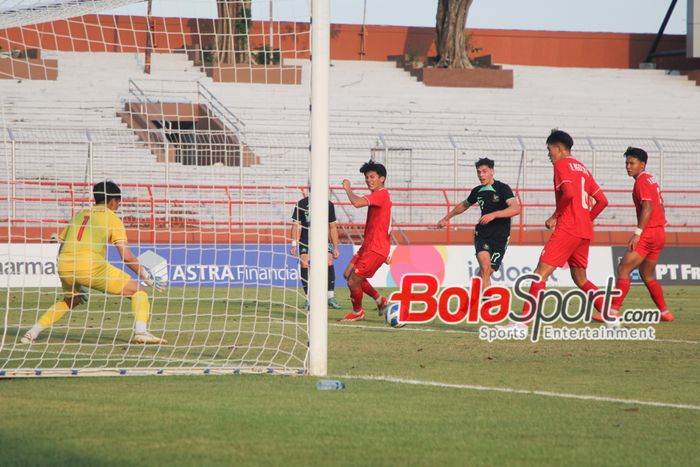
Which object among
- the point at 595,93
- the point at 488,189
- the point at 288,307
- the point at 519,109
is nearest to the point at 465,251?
the point at 288,307

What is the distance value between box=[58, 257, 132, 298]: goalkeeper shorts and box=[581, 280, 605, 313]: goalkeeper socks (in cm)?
512

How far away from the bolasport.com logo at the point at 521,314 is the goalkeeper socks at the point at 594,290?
0.14ft

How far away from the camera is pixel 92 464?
566 centimetres

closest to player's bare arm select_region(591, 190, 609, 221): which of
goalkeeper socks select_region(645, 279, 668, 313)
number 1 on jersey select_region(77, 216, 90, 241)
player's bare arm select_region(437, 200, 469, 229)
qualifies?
goalkeeper socks select_region(645, 279, 668, 313)

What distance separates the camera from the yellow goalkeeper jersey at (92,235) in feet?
36.9

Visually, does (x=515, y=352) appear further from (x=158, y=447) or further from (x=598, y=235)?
(x=598, y=235)

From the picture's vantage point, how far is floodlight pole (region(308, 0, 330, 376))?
→ 9008 millimetres

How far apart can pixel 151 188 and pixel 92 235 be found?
13.5 metres

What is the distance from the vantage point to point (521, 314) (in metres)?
13.5

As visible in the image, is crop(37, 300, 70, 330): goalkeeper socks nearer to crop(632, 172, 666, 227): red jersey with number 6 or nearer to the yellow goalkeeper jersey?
the yellow goalkeeper jersey

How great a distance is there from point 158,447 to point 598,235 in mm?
23992

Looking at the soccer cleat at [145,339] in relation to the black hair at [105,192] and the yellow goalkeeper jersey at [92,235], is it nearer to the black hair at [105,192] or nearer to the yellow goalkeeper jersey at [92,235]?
the yellow goalkeeper jersey at [92,235]

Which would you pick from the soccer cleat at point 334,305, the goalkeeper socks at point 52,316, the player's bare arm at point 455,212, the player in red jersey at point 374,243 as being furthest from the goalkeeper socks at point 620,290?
the goalkeeper socks at point 52,316

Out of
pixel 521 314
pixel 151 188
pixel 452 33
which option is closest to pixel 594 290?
pixel 521 314
